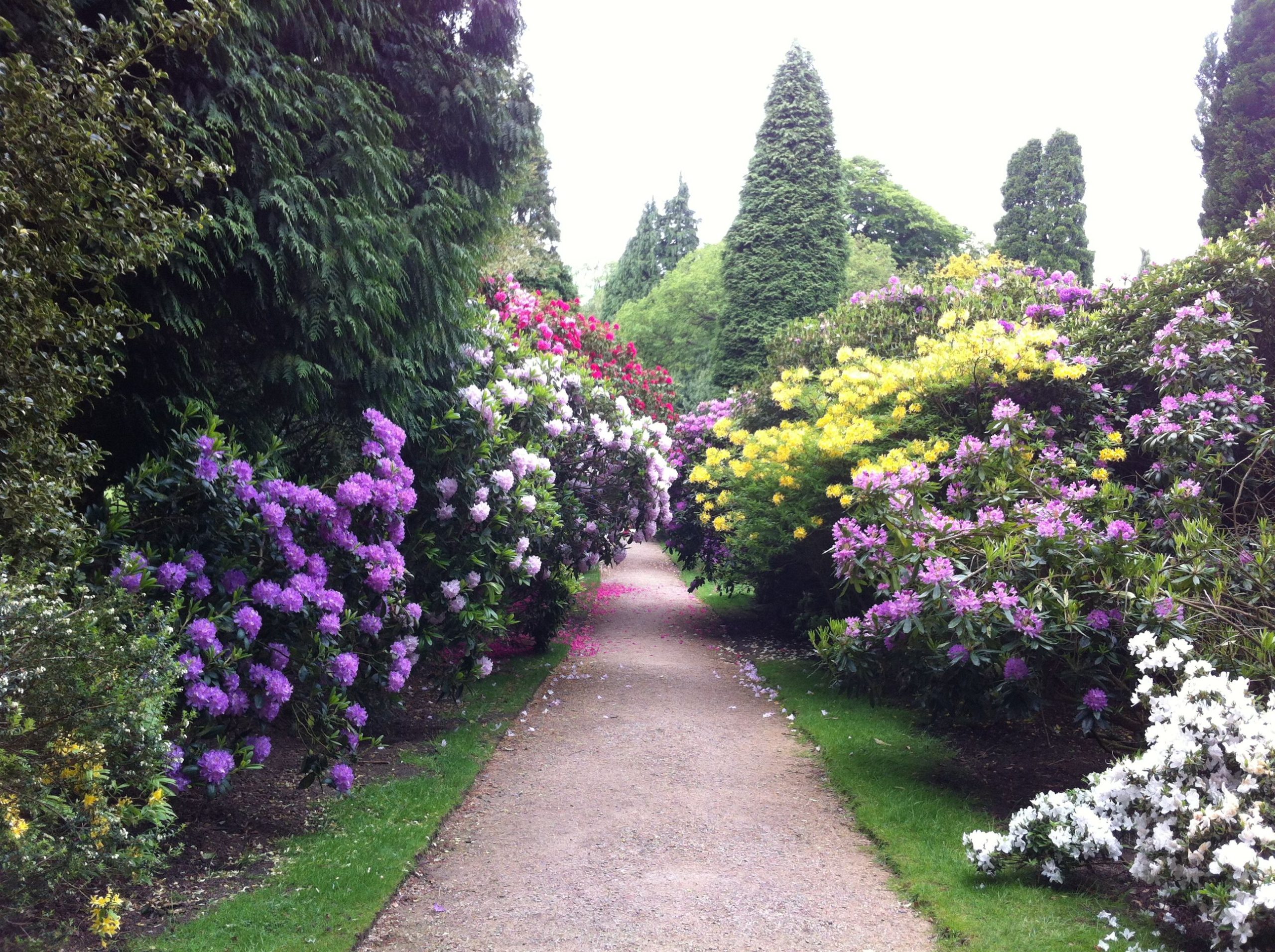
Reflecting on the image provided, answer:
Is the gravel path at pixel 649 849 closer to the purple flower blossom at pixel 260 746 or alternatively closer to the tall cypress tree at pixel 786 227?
the purple flower blossom at pixel 260 746

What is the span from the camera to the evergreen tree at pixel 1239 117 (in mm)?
15188

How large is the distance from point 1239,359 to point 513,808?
6488mm

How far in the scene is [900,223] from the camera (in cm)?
3234

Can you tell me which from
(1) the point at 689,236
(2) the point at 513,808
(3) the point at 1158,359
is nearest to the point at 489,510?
(2) the point at 513,808

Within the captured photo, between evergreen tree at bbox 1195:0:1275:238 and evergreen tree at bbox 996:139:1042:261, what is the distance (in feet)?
31.8

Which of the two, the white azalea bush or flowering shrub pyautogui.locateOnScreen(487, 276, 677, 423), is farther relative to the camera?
flowering shrub pyautogui.locateOnScreen(487, 276, 677, 423)

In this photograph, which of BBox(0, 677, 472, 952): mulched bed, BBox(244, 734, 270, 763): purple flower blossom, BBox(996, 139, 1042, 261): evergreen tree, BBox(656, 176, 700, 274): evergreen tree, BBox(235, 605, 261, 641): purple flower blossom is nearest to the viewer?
BBox(0, 677, 472, 952): mulched bed

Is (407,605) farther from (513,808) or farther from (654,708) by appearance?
(654,708)

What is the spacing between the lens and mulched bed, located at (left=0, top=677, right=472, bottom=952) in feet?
11.6

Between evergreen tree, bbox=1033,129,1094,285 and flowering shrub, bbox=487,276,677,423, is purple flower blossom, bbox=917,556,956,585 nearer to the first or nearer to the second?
flowering shrub, bbox=487,276,677,423

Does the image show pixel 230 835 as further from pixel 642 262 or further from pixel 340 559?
pixel 642 262

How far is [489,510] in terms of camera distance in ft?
21.3

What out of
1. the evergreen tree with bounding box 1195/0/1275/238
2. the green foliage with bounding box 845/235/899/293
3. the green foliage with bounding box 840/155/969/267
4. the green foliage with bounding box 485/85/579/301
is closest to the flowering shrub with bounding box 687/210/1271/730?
the evergreen tree with bounding box 1195/0/1275/238

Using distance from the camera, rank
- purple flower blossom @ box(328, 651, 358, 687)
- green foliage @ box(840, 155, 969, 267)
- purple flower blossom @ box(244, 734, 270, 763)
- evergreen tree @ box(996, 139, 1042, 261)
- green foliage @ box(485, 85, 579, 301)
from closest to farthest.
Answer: purple flower blossom @ box(244, 734, 270, 763), purple flower blossom @ box(328, 651, 358, 687), green foliage @ box(485, 85, 579, 301), evergreen tree @ box(996, 139, 1042, 261), green foliage @ box(840, 155, 969, 267)
